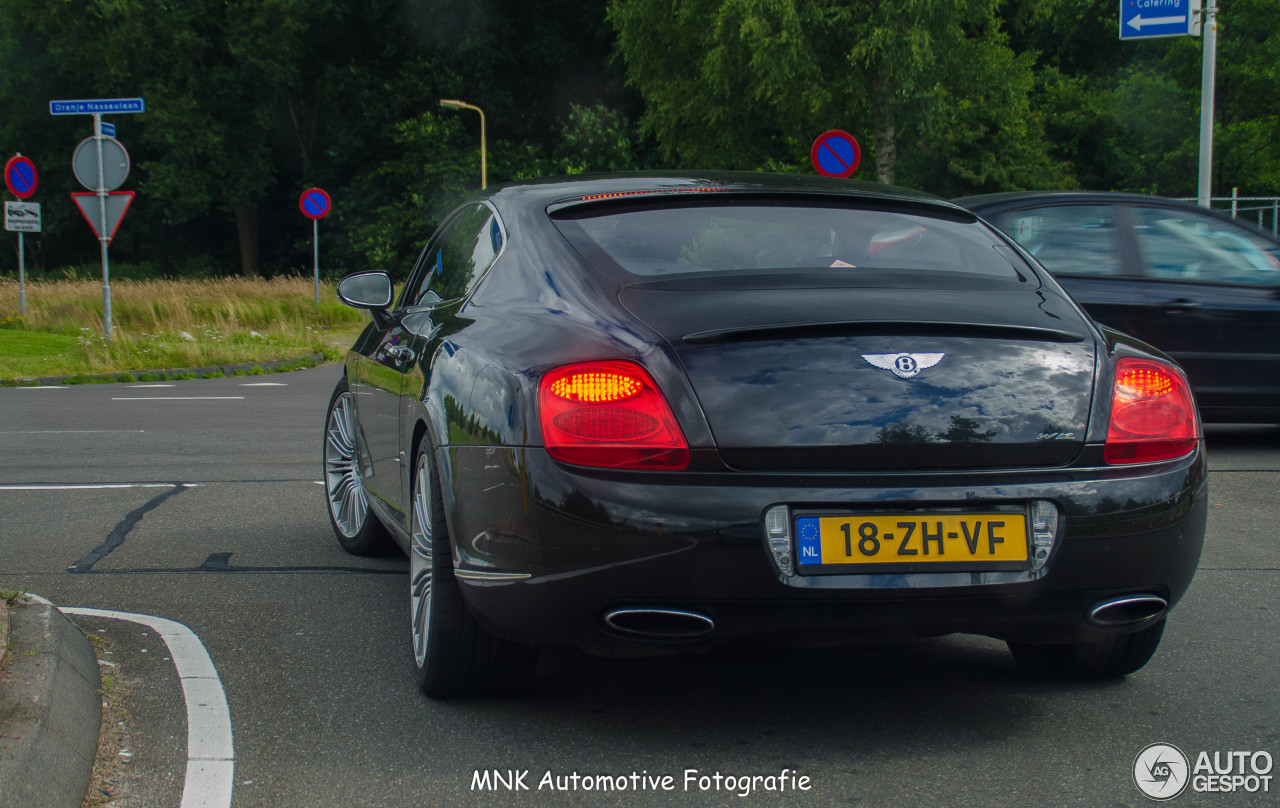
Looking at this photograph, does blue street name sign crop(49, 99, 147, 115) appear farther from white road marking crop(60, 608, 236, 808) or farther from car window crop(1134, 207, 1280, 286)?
white road marking crop(60, 608, 236, 808)

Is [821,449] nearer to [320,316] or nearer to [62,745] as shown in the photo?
[62,745]

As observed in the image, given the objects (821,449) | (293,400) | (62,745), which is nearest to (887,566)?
(821,449)

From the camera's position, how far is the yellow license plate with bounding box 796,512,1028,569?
9.94ft

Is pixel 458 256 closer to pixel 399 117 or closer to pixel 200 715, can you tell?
pixel 200 715

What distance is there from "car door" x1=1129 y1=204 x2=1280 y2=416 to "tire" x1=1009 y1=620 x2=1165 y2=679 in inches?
201

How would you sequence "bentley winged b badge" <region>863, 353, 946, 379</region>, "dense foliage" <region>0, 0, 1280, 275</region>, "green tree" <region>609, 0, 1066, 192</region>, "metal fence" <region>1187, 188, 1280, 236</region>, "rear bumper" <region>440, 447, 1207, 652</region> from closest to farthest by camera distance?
"rear bumper" <region>440, 447, 1207, 652</region>, "bentley winged b badge" <region>863, 353, 946, 379</region>, "metal fence" <region>1187, 188, 1280, 236</region>, "green tree" <region>609, 0, 1066, 192</region>, "dense foliage" <region>0, 0, 1280, 275</region>

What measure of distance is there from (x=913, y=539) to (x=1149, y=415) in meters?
0.74

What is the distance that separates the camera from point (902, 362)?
3.16 metres

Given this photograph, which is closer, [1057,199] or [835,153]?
[1057,199]

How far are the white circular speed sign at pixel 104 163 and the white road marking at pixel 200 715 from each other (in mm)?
14412

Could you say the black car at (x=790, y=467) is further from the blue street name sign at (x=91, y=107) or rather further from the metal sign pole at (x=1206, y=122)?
the metal sign pole at (x=1206, y=122)

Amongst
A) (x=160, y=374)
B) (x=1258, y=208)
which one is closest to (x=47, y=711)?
(x=160, y=374)

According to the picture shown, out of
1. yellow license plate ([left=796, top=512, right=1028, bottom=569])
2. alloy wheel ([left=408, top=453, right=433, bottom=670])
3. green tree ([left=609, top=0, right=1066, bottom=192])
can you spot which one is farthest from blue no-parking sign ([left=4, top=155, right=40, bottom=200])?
yellow license plate ([left=796, top=512, right=1028, bottom=569])

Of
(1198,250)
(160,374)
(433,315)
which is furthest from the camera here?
(160,374)
